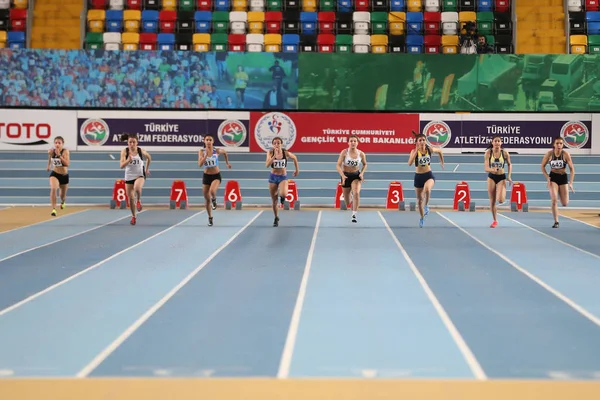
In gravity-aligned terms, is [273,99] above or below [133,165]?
above

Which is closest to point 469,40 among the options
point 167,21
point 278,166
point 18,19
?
point 167,21

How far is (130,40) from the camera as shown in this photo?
27.5 meters

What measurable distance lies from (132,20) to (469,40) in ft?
35.3

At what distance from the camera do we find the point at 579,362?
6.11 metres

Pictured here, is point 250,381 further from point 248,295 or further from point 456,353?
point 248,295

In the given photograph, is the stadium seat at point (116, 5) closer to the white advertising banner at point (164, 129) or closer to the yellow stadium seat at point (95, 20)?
the yellow stadium seat at point (95, 20)

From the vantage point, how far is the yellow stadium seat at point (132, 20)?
91.9ft

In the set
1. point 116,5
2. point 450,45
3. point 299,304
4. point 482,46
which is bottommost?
point 299,304

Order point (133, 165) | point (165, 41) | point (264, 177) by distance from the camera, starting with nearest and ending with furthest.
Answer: point (133, 165), point (264, 177), point (165, 41)

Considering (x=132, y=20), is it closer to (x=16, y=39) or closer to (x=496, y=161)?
(x=16, y=39)

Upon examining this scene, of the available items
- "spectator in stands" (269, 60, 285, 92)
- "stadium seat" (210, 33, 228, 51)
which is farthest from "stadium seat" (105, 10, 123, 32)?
"spectator in stands" (269, 60, 285, 92)

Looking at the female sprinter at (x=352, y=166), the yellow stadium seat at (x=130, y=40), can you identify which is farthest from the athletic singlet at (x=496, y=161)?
the yellow stadium seat at (x=130, y=40)

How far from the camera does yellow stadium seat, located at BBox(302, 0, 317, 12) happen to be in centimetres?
2869

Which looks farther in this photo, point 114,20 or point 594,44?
point 114,20
